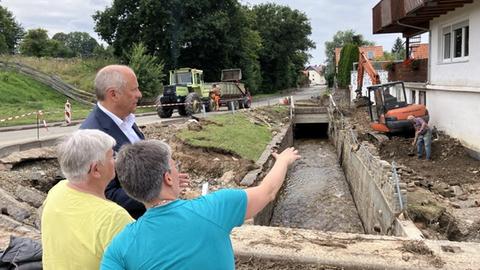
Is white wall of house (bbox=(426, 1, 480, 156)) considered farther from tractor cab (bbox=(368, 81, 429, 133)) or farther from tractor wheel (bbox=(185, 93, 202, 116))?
tractor wheel (bbox=(185, 93, 202, 116))

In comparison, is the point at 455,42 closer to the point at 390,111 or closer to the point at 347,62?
the point at 390,111

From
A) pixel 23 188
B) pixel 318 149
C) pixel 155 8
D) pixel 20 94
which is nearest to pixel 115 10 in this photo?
pixel 155 8

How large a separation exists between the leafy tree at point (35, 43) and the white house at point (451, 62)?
2170 inches

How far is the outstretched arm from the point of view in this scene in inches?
81.6

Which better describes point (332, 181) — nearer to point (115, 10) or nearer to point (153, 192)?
point (153, 192)

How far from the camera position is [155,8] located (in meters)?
36.3

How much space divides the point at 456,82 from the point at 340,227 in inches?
248

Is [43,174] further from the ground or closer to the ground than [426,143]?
further from the ground

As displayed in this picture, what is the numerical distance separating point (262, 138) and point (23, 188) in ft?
34.1

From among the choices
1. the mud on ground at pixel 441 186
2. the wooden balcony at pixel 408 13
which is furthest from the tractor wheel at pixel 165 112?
the wooden balcony at pixel 408 13

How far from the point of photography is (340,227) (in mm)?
11352

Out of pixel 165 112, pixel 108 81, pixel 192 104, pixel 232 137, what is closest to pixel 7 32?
pixel 165 112

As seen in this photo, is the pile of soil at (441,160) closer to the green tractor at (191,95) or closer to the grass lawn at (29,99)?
the green tractor at (191,95)

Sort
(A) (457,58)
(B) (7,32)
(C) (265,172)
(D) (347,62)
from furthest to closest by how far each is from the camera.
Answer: (B) (7,32) < (D) (347,62) < (A) (457,58) < (C) (265,172)
